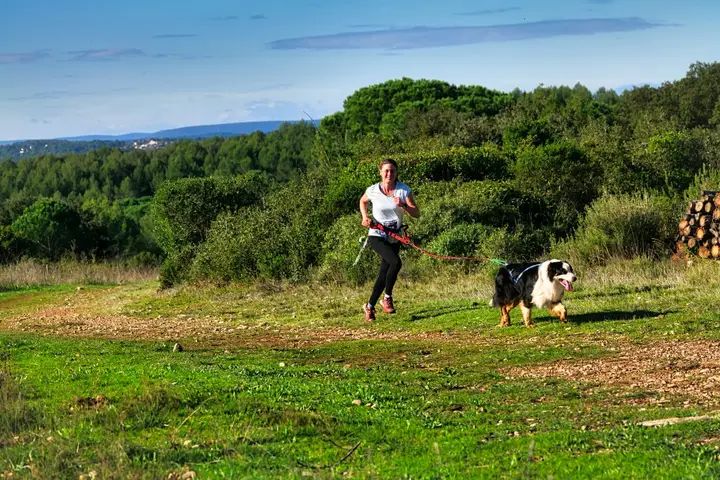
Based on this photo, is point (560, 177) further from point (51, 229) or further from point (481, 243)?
point (51, 229)

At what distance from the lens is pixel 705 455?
667cm

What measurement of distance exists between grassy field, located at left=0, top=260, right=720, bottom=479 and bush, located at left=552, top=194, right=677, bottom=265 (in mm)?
2163

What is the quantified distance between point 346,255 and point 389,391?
14.3 metres

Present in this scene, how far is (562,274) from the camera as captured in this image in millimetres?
14055

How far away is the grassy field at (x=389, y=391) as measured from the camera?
7215 mm

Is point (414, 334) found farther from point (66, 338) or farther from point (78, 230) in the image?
point (78, 230)

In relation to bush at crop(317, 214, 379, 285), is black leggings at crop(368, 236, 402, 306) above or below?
above

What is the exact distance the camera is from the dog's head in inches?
552

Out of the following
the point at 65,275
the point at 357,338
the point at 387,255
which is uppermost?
the point at 387,255

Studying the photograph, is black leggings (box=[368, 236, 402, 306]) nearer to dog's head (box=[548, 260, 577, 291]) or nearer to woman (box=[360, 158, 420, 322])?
woman (box=[360, 158, 420, 322])

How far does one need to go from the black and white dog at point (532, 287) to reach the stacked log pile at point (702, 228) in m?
6.68

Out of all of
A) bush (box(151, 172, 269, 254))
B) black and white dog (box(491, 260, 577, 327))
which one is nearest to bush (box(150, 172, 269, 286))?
bush (box(151, 172, 269, 254))

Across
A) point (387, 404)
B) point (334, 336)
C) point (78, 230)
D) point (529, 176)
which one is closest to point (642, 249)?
point (529, 176)

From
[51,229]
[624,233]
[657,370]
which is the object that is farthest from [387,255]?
[51,229]
